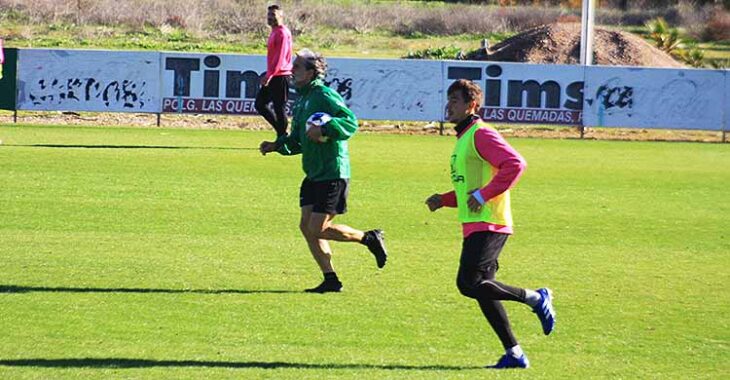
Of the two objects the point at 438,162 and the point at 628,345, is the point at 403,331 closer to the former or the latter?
the point at 628,345

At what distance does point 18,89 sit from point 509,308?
56.3 ft

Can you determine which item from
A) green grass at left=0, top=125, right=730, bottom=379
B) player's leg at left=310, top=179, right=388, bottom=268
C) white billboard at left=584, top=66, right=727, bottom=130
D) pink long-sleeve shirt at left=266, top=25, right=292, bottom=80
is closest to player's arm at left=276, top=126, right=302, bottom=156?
player's leg at left=310, top=179, right=388, bottom=268

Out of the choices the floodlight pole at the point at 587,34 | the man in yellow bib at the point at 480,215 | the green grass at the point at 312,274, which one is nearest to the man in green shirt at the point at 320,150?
the green grass at the point at 312,274

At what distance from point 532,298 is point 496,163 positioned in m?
0.90

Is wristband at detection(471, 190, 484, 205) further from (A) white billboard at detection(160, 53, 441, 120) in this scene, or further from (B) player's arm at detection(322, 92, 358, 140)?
(A) white billboard at detection(160, 53, 441, 120)

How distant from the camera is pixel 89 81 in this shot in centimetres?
2527

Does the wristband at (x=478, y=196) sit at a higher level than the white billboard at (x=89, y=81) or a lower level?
higher

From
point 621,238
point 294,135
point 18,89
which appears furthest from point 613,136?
point 294,135

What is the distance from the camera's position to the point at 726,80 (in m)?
26.6

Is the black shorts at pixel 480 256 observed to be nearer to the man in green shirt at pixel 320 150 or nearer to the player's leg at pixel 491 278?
the player's leg at pixel 491 278

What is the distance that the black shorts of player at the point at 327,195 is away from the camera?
1012cm

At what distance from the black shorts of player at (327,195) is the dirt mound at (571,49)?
88.9 ft

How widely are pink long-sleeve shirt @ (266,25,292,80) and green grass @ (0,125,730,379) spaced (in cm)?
133

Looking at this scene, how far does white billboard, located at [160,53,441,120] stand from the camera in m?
25.5
